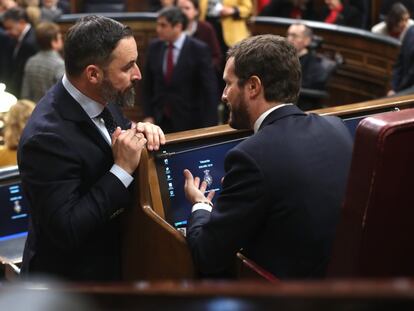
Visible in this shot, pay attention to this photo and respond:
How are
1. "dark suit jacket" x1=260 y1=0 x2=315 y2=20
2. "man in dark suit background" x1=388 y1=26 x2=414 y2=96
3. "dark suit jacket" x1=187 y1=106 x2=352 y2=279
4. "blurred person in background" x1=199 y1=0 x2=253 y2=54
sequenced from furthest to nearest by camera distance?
"dark suit jacket" x1=260 y1=0 x2=315 y2=20 < "blurred person in background" x1=199 y1=0 x2=253 y2=54 < "man in dark suit background" x1=388 y1=26 x2=414 y2=96 < "dark suit jacket" x1=187 y1=106 x2=352 y2=279

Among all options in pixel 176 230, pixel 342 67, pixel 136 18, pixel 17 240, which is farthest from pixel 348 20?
pixel 176 230

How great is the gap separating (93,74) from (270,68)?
48 cm

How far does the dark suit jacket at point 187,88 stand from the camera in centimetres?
545

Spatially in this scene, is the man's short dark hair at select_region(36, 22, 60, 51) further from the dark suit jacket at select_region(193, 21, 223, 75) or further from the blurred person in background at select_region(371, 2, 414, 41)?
the blurred person in background at select_region(371, 2, 414, 41)

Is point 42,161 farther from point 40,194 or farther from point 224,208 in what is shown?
point 224,208

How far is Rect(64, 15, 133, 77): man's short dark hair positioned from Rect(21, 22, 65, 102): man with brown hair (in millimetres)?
3444

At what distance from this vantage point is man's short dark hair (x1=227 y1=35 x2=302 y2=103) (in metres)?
1.99

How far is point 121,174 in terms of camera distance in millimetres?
1999

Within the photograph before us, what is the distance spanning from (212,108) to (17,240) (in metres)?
2.68

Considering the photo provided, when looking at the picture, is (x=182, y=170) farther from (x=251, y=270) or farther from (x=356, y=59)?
(x=356, y=59)

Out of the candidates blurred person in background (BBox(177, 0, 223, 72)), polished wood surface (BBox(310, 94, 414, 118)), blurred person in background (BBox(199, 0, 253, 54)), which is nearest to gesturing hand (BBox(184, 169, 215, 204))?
polished wood surface (BBox(310, 94, 414, 118))

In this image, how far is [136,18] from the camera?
810 cm

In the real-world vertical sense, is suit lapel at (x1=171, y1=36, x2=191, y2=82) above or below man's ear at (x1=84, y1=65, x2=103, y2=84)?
below

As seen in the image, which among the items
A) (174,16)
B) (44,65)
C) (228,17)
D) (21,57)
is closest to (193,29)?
(174,16)
